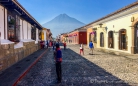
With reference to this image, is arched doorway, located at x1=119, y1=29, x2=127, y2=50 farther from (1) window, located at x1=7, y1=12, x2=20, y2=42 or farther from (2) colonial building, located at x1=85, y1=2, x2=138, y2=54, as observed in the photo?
(1) window, located at x1=7, y1=12, x2=20, y2=42

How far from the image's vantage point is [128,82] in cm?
620

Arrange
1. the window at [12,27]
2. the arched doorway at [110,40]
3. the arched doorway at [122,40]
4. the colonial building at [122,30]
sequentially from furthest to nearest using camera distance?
1. the arched doorway at [110,40]
2. the arched doorway at [122,40]
3. the colonial building at [122,30]
4. the window at [12,27]

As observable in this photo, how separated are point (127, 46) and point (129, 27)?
74.3 inches

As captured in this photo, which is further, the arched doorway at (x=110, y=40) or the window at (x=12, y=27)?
the arched doorway at (x=110, y=40)

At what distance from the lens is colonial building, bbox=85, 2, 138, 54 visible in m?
14.4

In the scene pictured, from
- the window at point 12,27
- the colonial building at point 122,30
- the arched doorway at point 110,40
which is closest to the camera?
the window at point 12,27

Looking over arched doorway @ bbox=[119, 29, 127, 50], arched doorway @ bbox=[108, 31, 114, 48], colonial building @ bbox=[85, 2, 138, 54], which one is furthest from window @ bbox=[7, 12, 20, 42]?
arched doorway @ bbox=[108, 31, 114, 48]

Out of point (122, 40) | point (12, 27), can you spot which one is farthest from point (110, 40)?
point (12, 27)

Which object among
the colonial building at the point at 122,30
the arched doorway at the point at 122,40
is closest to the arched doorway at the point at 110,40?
the colonial building at the point at 122,30

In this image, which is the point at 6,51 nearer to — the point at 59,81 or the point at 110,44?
the point at 59,81

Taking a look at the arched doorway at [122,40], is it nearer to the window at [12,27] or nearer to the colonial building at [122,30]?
the colonial building at [122,30]

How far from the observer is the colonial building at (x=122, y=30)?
1436 cm

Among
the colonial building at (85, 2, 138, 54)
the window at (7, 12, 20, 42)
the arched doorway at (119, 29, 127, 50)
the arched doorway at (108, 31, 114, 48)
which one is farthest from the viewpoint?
the arched doorway at (108, 31, 114, 48)

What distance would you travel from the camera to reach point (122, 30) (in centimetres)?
1662
